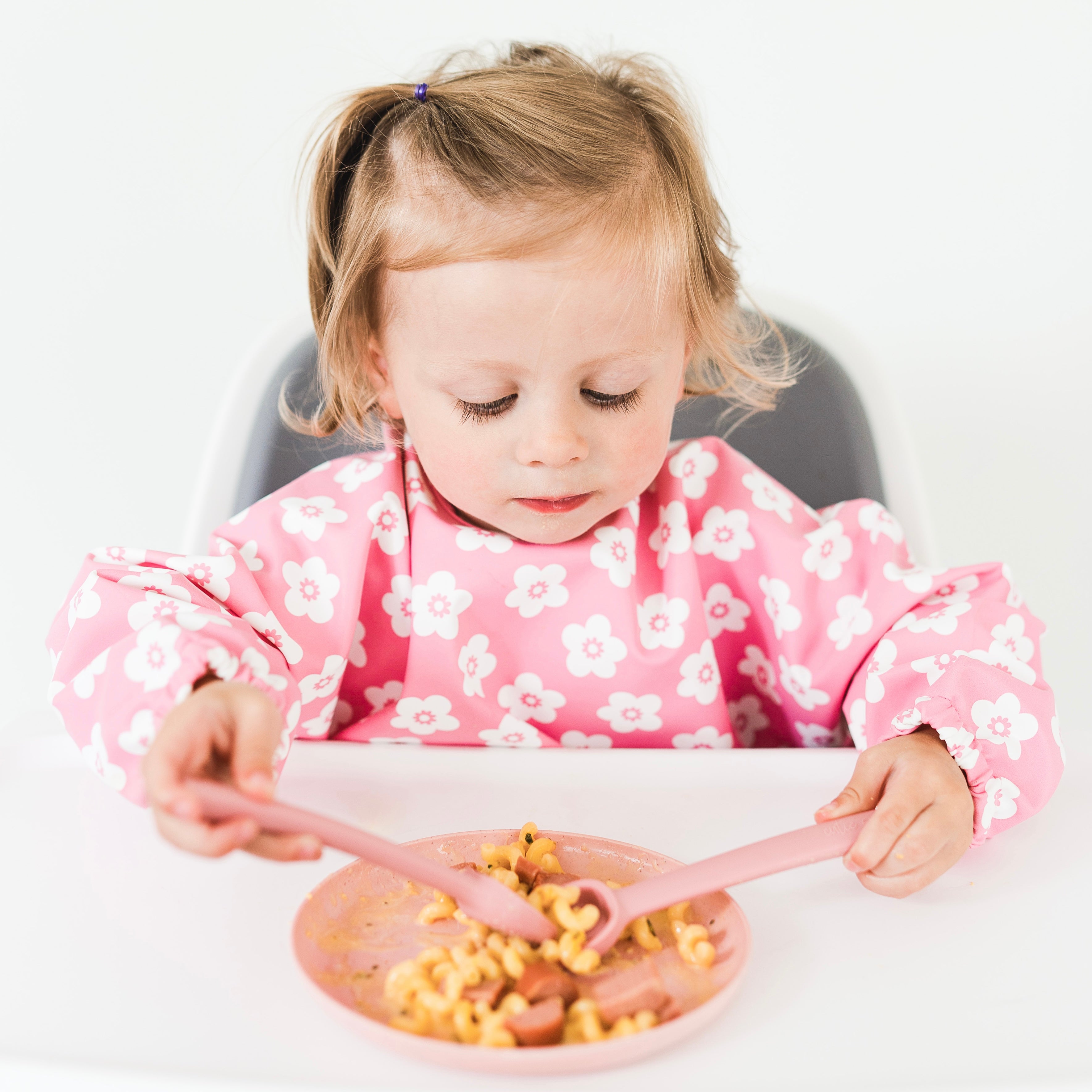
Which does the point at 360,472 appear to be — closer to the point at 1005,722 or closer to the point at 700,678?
the point at 700,678

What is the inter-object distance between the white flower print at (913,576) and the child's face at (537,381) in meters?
0.19

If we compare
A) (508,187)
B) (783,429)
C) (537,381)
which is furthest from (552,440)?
(783,429)

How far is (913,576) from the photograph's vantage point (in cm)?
77

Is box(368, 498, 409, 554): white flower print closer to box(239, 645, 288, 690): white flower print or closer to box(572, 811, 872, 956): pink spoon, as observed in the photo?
box(239, 645, 288, 690): white flower print

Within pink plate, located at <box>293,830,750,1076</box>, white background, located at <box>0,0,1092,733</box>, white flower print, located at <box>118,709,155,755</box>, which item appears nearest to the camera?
pink plate, located at <box>293,830,750,1076</box>

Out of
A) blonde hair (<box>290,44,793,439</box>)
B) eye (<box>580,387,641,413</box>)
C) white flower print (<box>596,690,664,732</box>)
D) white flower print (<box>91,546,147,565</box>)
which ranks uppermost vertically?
blonde hair (<box>290,44,793,439</box>)

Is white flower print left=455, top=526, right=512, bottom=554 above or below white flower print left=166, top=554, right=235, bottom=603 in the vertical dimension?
below

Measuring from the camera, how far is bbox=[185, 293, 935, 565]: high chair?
36.7 inches

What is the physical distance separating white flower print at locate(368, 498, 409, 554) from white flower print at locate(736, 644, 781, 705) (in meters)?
0.28

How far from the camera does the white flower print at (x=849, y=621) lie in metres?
0.77

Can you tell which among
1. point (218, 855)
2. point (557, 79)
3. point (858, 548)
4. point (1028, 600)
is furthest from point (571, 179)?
point (1028, 600)

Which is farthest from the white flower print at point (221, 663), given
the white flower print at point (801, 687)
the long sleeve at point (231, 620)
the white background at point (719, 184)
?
→ the white background at point (719, 184)

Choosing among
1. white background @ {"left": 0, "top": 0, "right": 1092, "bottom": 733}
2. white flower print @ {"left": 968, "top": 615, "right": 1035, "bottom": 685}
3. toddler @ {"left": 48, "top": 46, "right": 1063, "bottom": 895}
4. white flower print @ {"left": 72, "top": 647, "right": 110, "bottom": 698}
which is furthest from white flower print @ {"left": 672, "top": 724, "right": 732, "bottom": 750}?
white background @ {"left": 0, "top": 0, "right": 1092, "bottom": 733}

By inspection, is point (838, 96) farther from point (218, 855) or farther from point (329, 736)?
point (218, 855)
